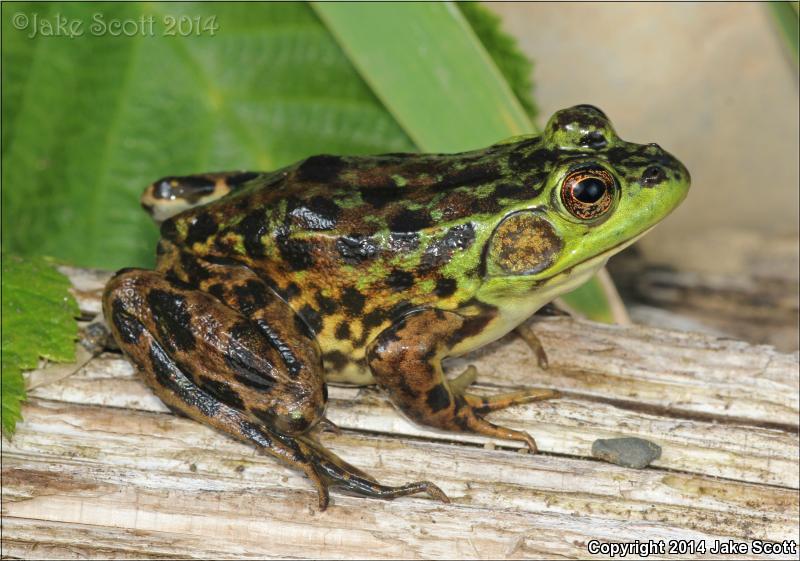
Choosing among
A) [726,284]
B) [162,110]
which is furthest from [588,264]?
[726,284]

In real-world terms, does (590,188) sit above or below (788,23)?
below

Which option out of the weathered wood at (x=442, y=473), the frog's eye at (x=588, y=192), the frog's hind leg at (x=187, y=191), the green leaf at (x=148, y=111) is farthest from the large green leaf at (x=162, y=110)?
the weathered wood at (x=442, y=473)

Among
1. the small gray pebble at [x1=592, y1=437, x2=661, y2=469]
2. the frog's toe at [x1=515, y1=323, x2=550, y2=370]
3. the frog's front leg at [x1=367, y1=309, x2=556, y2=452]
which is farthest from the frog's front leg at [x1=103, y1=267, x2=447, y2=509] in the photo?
the frog's toe at [x1=515, y1=323, x2=550, y2=370]

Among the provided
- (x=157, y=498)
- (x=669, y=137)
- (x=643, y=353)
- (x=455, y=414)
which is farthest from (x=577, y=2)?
(x=157, y=498)

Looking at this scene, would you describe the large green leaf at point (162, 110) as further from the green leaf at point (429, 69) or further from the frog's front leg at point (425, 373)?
the frog's front leg at point (425, 373)

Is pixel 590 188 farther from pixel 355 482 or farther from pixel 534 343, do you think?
pixel 355 482

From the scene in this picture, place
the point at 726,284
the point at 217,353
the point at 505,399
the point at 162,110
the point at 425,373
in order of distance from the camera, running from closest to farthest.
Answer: the point at 217,353, the point at 425,373, the point at 505,399, the point at 162,110, the point at 726,284
